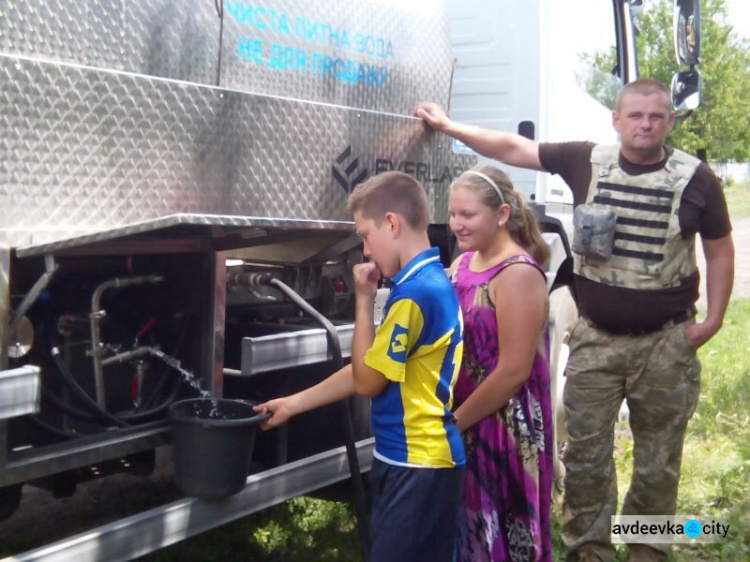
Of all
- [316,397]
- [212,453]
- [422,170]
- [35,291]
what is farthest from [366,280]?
[422,170]

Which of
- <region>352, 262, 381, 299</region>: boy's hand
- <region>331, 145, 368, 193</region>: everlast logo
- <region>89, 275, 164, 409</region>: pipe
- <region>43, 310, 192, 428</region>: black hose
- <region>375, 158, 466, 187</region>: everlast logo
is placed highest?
<region>375, 158, 466, 187</region>: everlast logo

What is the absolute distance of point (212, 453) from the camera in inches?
107

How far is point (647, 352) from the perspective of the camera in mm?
3535

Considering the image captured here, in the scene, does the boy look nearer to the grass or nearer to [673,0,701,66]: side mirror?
[673,0,701,66]: side mirror

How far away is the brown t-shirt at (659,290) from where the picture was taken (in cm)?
343

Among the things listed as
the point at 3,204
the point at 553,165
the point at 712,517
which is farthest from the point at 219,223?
the point at 712,517

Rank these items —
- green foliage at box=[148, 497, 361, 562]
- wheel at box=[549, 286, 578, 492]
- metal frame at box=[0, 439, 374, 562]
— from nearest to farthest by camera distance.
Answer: metal frame at box=[0, 439, 374, 562] → green foliage at box=[148, 497, 361, 562] → wheel at box=[549, 286, 578, 492]

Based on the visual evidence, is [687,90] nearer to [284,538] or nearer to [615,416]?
[615,416]

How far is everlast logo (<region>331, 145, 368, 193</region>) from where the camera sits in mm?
3244

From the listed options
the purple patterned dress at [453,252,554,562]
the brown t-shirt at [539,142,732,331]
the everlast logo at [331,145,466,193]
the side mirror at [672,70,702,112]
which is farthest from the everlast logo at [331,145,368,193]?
the side mirror at [672,70,702,112]

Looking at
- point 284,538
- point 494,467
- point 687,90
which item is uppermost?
point 687,90

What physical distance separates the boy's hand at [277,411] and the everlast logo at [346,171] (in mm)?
880

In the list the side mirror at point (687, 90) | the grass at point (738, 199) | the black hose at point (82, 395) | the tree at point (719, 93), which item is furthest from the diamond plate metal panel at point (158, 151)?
the grass at point (738, 199)

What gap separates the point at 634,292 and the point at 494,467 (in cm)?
109
